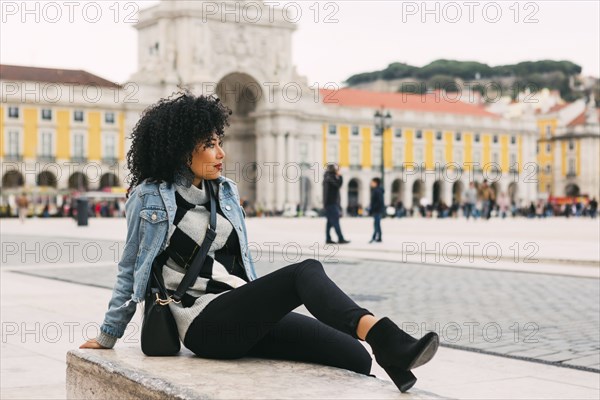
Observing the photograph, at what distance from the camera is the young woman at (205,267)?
10.5 ft

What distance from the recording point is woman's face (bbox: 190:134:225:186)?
11.4 ft

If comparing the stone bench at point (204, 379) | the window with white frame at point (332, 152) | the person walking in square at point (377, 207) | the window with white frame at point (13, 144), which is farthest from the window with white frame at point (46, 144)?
the stone bench at point (204, 379)

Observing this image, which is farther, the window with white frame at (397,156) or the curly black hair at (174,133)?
the window with white frame at (397,156)

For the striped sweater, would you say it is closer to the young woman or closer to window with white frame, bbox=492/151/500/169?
the young woman

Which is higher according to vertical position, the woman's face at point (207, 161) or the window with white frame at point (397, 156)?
the window with white frame at point (397, 156)

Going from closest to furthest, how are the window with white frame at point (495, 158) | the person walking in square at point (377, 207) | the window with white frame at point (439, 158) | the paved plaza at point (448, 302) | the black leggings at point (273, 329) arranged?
the black leggings at point (273, 329) < the paved plaza at point (448, 302) < the person walking in square at point (377, 207) < the window with white frame at point (439, 158) < the window with white frame at point (495, 158)

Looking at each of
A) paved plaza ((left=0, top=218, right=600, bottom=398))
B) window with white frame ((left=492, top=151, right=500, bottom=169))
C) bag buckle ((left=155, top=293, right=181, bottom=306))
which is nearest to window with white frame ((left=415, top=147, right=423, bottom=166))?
window with white frame ((left=492, top=151, right=500, bottom=169))

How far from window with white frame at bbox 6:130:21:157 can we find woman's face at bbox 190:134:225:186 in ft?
184

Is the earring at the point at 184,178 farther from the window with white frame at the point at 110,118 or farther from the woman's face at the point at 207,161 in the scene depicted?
the window with white frame at the point at 110,118

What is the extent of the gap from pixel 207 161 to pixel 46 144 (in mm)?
57046

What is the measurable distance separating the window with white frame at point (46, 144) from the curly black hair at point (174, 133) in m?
56.6

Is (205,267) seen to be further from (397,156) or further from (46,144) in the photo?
(397,156)

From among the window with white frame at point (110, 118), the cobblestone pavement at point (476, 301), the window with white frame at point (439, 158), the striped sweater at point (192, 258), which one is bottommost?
the cobblestone pavement at point (476, 301)

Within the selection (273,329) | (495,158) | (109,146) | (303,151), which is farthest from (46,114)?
(273,329)
